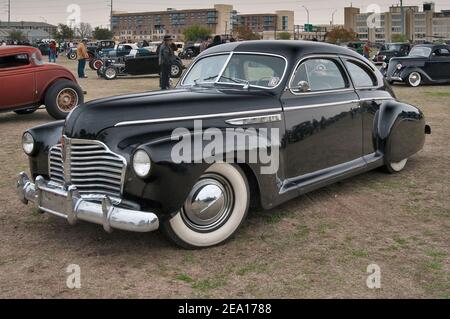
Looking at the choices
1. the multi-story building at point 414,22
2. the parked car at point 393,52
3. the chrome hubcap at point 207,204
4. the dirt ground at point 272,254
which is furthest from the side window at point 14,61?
the multi-story building at point 414,22

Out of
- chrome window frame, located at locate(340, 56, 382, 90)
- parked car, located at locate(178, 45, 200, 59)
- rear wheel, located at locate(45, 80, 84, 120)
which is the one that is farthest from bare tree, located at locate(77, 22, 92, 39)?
chrome window frame, located at locate(340, 56, 382, 90)

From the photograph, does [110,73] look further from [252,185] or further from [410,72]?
[252,185]

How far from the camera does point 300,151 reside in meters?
5.07

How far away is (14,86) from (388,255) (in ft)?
28.1

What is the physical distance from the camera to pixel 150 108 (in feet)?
13.9

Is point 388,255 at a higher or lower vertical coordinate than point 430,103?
lower

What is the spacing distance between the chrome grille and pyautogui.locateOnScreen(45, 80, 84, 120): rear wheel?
7088 millimetres

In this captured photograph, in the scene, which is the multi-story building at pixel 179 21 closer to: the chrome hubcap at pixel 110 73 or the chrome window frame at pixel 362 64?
the chrome hubcap at pixel 110 73

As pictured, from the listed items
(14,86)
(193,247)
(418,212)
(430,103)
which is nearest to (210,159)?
(193,247)

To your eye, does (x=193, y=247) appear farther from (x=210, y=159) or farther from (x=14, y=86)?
(x=14, y=86)

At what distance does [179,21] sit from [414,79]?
476ft

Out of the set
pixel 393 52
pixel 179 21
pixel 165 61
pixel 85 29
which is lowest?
pixel 165 61

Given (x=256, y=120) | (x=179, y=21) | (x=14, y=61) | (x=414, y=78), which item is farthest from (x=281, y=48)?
(x=179, y=21)

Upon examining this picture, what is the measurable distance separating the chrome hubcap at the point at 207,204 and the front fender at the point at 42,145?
4.66 feet
